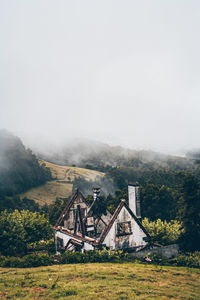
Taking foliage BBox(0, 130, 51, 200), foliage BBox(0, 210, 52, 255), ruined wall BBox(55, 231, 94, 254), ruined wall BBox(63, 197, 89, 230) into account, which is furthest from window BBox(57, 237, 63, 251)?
foliage BBox(0, 130, 51, 200)

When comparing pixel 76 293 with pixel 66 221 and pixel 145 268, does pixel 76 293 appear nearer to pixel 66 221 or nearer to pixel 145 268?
pixel 145 268

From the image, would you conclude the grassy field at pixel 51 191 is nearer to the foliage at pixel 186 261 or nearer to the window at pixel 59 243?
the window at pixel 59 243

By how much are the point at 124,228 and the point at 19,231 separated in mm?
14763

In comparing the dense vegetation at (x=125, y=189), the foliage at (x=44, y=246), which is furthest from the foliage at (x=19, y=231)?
the dense vegetation at (x=125, y=189)

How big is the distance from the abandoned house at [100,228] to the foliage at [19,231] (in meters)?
3.47

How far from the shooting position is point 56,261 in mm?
29391

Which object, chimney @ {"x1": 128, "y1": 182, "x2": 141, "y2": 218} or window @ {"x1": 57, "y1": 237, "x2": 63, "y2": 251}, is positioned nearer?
chimney @ {"x1": 128, "y1": 182, "x2": 141, "y2": 218}

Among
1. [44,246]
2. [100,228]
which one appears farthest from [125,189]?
[100,228]

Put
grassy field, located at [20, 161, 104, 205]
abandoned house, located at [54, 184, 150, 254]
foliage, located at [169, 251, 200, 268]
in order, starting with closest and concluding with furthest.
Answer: foliage, located at [169, 251, 200, 268]
abandoned house, located at [54, 184, 150, 254]
grassy field, located at [20, 161, 104, 205]

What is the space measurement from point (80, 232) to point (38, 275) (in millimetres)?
11195

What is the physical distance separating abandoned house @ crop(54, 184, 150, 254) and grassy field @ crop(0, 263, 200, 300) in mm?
4458

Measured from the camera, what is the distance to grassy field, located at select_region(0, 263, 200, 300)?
789 inches

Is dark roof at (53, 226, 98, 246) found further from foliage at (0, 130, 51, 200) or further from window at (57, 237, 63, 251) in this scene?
foliage at (0, 130, 51, 200)

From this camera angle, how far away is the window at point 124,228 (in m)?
32.1
